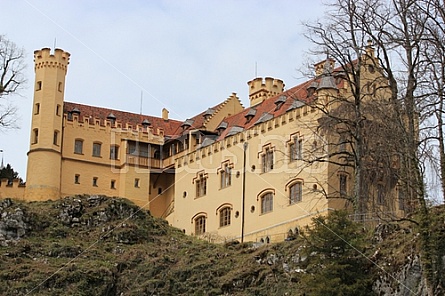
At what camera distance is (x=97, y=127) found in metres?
68.1

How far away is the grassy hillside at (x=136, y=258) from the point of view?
32.5 metres

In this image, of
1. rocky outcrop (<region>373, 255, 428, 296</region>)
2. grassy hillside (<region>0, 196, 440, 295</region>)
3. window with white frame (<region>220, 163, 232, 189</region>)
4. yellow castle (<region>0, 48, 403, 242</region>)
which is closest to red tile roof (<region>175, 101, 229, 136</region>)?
yellow castle (<region>0, 48, 403, 242</region>)

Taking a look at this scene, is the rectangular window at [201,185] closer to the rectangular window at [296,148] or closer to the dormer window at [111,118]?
the rectangular window at [296,148]

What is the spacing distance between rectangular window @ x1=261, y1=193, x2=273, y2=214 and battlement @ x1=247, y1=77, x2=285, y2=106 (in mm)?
13363

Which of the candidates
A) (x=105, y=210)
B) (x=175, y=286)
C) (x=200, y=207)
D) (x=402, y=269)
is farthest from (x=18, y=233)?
(x=402, y=269)

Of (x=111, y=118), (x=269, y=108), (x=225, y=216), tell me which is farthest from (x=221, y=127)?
(x=111, y=118)

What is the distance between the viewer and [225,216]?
57.8 m

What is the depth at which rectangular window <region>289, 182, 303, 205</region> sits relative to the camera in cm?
5159

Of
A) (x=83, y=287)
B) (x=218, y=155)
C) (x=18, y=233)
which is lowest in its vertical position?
(x=83, y=287)

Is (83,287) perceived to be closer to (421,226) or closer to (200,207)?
(421,226)

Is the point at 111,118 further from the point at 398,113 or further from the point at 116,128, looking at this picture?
the point at 398,113

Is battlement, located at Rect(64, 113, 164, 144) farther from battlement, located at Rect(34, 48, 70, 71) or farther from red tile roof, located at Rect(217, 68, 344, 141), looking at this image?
red tile roof, located at Rect(217, 68, 344, 141)

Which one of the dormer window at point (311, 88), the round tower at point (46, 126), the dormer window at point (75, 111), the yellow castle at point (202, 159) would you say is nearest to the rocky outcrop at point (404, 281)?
the yellow castle at point (202, 159)

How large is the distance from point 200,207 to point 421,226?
31.4 m
